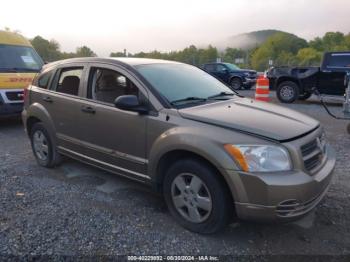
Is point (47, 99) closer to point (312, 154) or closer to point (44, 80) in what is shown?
point (44, 80)

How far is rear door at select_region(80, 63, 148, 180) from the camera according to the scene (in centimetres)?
361

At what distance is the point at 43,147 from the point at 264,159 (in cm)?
354

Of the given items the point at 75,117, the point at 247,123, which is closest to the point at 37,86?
the point at 75,117

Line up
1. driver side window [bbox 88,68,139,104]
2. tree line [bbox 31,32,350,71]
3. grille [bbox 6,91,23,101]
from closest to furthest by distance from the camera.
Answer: driver side window [bbox 88,68,139,104]
grille [bbox 6,91,23,101]
tree line [bbox 31,32,350,71]

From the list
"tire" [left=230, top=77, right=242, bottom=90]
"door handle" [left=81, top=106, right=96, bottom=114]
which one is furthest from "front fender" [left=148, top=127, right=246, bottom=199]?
"tire" [left=230, top=77, right=242, bottom=90]

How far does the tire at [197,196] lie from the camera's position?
299cm

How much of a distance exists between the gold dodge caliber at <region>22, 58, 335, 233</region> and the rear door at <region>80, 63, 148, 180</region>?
1cm

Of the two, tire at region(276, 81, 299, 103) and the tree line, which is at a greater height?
the tree line

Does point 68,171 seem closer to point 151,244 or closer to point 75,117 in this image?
point 75,117

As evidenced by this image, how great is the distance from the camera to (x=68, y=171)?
495cm

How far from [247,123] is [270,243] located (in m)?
1.13

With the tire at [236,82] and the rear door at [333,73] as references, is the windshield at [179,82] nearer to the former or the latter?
the rear door at [333,73]

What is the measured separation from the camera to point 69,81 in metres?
4.59

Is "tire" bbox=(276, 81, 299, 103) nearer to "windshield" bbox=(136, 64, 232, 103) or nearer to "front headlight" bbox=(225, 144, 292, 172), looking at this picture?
"windshield" bbox=(136, 64, 232, 103)
